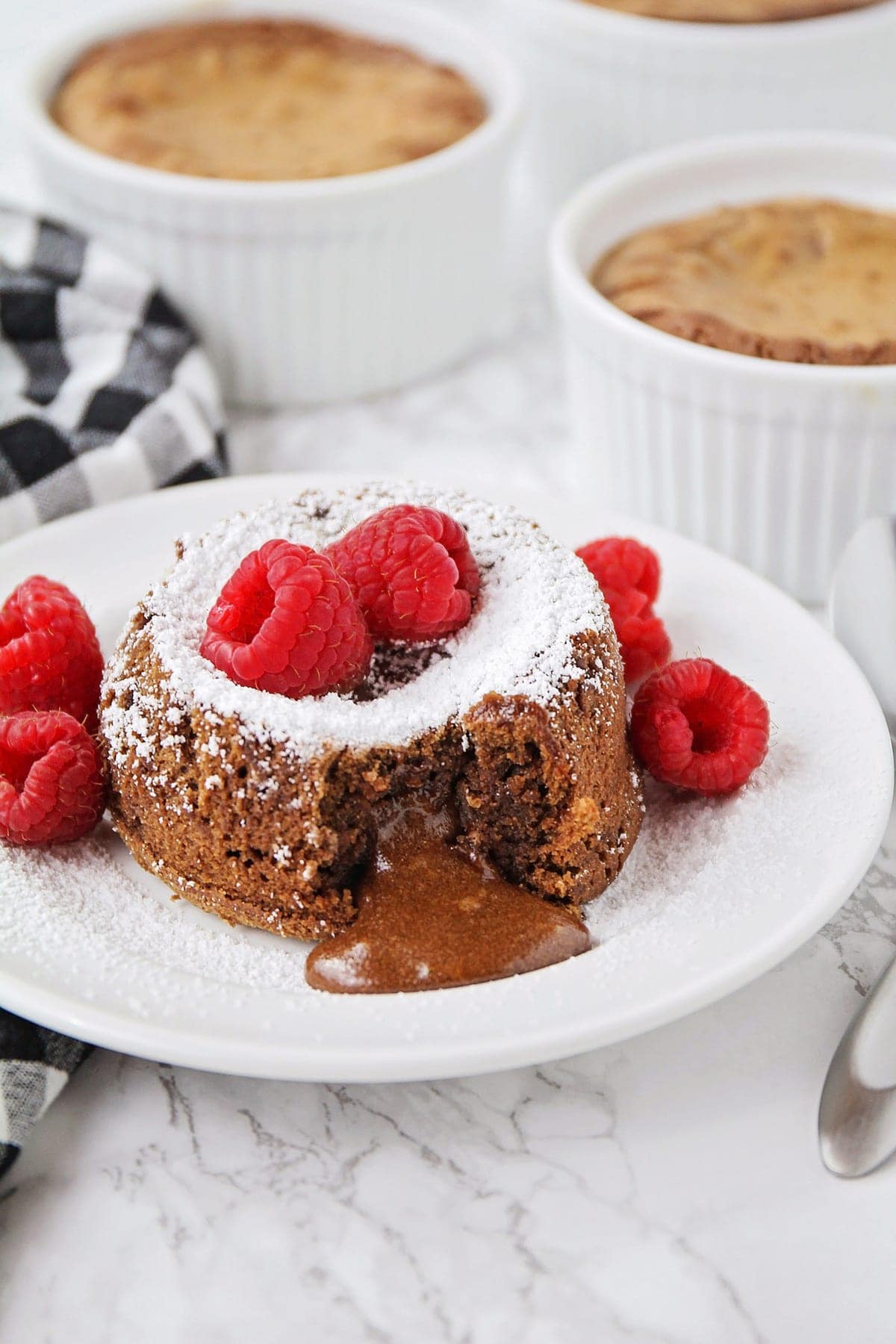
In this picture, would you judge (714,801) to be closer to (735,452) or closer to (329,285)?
(735,452)

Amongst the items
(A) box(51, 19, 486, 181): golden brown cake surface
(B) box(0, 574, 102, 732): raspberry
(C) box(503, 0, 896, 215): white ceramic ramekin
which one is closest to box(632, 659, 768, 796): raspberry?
(B) box(0, 574, 102, 732): raspberry

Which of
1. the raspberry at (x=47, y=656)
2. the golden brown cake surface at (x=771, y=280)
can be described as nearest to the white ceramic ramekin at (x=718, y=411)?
the golden brown cake surface at (x=771, y=280)

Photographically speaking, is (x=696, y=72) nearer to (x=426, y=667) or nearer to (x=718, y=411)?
(x=718, y=411)

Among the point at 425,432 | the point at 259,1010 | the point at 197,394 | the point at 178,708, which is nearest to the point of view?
the point at 259,1010

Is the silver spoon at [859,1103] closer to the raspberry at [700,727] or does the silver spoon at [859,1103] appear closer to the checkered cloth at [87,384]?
the raspberry at [700,727]

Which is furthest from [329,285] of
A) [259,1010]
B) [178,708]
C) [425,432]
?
[259,1010]

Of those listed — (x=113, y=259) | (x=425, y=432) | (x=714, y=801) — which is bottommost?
(x=425, y=432)
